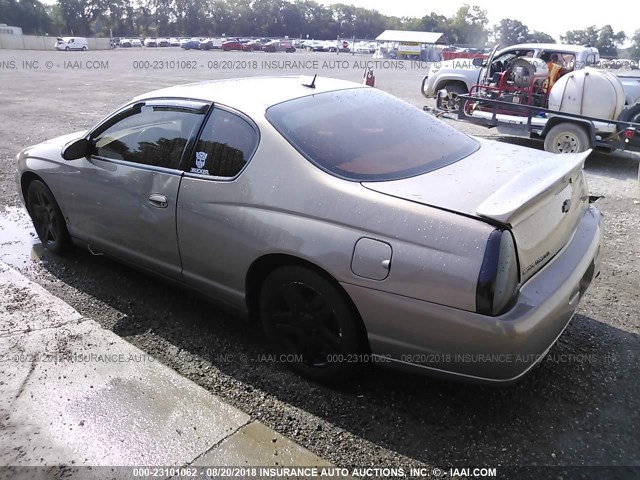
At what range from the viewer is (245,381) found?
9.62 feet

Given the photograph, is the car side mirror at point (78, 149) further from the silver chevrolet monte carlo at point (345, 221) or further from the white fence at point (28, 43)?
the white fence at point (28, 43)

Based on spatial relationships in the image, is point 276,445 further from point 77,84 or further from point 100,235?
point 77,84

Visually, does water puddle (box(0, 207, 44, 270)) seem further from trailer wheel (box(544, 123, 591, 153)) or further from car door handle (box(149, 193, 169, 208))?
trailer wheel (box(544, 123, 591, 153))

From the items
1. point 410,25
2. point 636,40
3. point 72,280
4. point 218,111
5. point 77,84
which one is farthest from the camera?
point 410,25

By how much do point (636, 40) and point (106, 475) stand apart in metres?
123

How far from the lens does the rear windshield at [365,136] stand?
2781 mm

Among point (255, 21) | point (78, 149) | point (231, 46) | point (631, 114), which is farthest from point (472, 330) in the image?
point (255, 21)

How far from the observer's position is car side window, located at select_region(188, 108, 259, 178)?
2.97m

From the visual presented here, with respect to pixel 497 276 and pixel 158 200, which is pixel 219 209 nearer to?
pixel 158 200

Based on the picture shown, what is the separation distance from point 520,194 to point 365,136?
992 mm

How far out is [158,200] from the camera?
3.28m

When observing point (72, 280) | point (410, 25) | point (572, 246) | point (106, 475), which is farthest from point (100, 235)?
point (410, 25)

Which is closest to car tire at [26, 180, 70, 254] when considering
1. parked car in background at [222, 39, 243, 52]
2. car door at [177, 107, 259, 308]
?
car door at [177, 107, 259, 308]

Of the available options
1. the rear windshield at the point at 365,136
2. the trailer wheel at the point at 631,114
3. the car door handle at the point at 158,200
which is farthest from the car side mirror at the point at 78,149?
the trailer wheel at the point at 631,114
